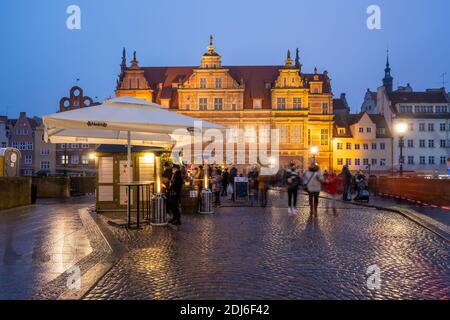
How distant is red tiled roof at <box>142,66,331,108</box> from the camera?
202 feet

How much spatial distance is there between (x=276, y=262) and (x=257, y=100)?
54.1 metres

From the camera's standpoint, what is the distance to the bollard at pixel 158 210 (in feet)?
40.0

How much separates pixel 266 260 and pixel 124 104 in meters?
6.10

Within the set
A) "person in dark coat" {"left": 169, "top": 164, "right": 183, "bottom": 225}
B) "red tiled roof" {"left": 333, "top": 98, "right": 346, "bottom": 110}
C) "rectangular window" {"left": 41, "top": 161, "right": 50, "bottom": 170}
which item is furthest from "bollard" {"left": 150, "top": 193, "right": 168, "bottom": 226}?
"red tiled roof" {"left": 333, "top": 98, "right": 346, "bottom": 110}

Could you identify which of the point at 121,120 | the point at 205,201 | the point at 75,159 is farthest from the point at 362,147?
the point at 121,120

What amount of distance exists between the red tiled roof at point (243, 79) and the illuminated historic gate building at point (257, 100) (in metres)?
0.13

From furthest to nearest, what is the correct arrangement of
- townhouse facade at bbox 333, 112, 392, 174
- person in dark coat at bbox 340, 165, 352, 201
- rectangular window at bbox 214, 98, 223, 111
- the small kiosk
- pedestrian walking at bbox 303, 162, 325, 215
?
townhouse facade at bbox 333, 112, 392, 174
rectangular window at bbox 214, 98, 223, 111
person in dark coat at bbox 340, 165, 352, 201
the small kiosk
pedestrian walking at bbox 303, 162, 325, 215

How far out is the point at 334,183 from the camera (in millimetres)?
17188

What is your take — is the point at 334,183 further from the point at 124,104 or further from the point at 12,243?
the point at 12,243

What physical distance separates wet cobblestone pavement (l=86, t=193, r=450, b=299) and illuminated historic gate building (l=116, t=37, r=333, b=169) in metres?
47.3

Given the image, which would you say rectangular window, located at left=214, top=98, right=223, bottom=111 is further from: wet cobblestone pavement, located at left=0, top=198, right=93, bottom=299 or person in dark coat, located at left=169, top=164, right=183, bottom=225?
person in dark coat, located at left=169, top=164, right=183, bottom=225

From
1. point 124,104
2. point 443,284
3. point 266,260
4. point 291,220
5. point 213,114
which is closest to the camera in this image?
point 443,284

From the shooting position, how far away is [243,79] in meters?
63.5
